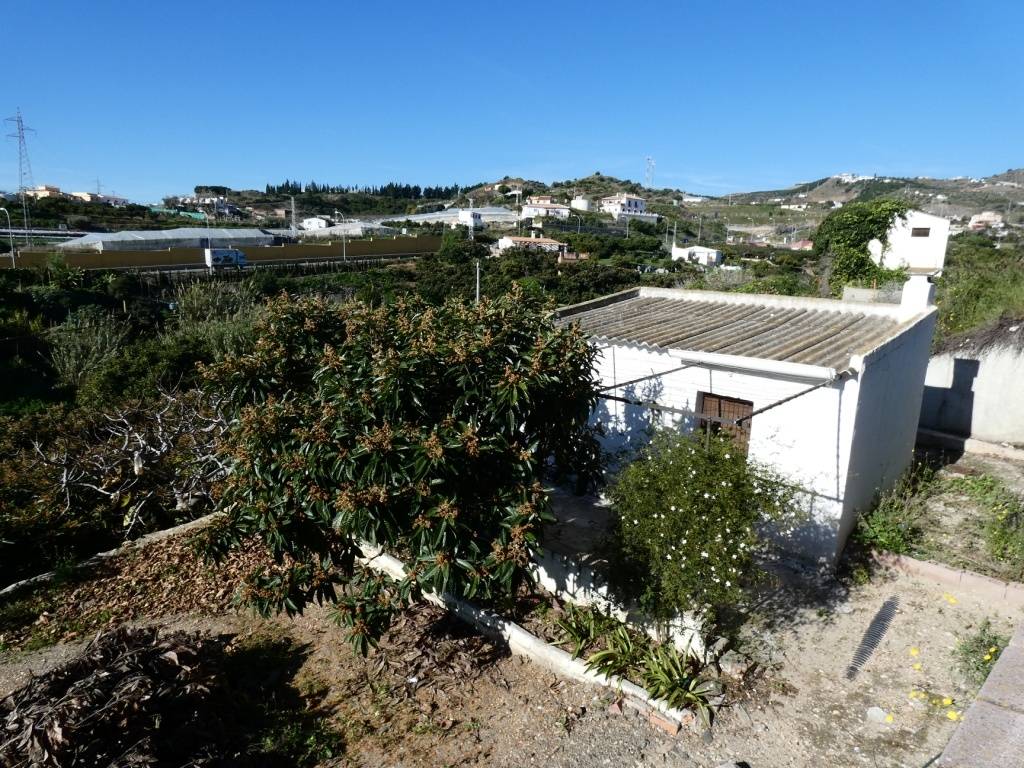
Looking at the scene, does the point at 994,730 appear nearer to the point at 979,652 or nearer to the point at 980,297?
the point at 979,652

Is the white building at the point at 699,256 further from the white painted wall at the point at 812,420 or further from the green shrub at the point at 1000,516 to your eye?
the white painted wall at the point at 812,420

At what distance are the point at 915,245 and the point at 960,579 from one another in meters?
24.3

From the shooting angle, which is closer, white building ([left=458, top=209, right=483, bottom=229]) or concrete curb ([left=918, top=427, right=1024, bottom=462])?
concrete curb ([left=918, top=427, right=1024, bottom=462])

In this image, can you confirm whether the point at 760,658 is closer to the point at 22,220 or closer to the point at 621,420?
the point at 621,420

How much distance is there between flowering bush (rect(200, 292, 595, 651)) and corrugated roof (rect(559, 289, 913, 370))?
276cm

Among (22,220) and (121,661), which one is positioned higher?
(22,220)

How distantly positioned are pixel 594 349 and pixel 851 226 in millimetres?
22829

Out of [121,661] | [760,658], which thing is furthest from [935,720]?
[121,661]

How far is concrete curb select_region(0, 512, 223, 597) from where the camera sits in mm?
7582

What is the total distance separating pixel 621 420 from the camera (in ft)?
28.0

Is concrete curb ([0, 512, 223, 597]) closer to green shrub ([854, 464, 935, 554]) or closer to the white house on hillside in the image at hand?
green shrub ([854, 464, 935, 554])

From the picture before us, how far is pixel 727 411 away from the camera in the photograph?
26.0 feet

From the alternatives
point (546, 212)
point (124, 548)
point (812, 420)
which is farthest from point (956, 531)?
point (546, 212)

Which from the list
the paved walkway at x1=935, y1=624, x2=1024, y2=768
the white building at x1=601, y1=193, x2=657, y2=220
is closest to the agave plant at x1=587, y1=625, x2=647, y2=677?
the paved walkway at x1=935, y1=624, x2=1024, y2=768
